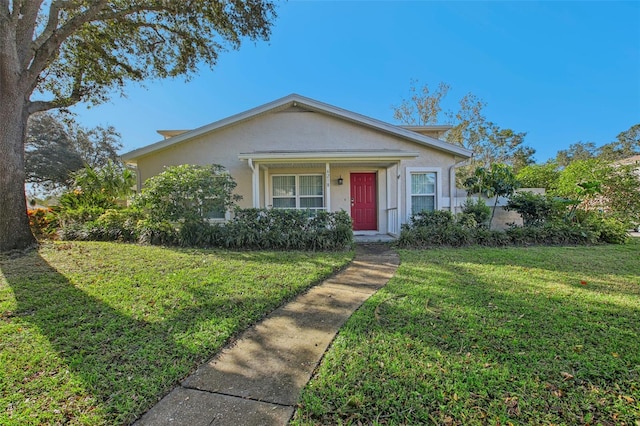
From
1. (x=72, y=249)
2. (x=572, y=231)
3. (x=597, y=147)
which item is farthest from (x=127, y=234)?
(x=597, y=147)

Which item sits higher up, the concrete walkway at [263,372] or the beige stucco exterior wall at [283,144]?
the beige stucco exterior wall at [283,144]

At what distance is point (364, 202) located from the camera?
428 inches

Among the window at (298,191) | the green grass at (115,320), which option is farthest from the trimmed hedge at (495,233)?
the window at (298,191)

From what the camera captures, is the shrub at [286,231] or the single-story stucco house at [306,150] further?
the single-story stucco house at [306,150]

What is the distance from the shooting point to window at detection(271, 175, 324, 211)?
10469mm

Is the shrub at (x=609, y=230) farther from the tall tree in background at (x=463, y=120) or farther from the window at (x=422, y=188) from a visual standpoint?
the tall tree in background at (x=463, y=120)

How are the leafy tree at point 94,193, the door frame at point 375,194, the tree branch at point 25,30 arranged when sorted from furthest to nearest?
1. the door frame at point 375,194
2. the leafy tree at point 94,193
3. the tree branch at point 25,30

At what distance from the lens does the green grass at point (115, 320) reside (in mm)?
2109

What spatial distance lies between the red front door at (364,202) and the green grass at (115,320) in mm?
4674

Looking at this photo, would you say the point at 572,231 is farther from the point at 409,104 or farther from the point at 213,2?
the point at 409,104

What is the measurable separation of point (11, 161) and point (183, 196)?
156 inches

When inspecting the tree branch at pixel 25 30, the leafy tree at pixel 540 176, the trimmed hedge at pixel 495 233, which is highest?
the tree branch at pixel 25 30

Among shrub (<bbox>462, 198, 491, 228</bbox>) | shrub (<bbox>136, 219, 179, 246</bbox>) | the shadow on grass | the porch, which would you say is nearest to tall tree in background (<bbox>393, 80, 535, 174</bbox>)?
the porch

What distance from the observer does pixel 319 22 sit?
1286cm
